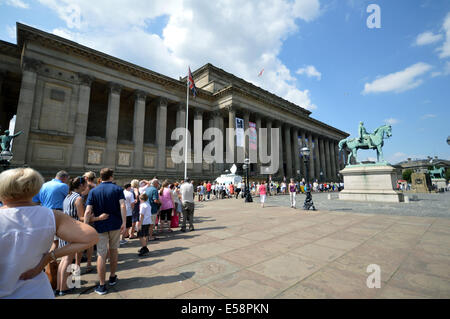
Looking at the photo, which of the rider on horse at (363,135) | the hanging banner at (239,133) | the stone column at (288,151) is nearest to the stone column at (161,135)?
the hanging banner at (239,133)

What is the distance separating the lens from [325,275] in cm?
334

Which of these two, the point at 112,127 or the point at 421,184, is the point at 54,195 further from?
the point at 421,184

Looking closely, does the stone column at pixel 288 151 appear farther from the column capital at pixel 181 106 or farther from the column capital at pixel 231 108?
the column capital at pixel 181 106

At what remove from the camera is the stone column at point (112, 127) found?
22.7 metres

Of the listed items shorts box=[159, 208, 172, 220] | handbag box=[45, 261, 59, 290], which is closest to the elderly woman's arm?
handbag box=[45, 261, 59, 290]

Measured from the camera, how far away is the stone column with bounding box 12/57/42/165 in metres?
17.6

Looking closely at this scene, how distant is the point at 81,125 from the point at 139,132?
5.97 meters

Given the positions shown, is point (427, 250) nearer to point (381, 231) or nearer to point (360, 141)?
point (381, 231)

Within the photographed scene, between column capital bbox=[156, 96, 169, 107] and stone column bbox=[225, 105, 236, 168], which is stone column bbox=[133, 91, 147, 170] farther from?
stone column bbox=[225, 105, 236, 168]

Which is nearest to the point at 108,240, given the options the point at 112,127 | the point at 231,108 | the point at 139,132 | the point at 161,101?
the point at 112,127

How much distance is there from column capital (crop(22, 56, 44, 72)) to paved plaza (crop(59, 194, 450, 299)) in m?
22.7
